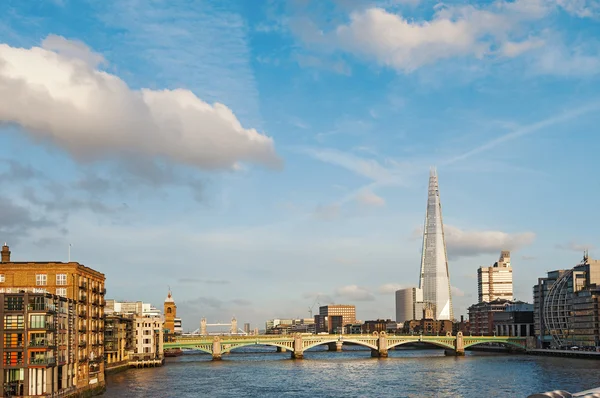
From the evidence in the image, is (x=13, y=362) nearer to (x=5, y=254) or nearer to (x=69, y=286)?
(x=69, y=286)

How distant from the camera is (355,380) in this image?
5851 inches

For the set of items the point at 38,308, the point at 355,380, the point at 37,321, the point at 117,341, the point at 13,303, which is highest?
the point at 13,303

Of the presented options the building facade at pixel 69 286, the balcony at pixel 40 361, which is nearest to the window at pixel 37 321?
the balcony at pixel 40 361

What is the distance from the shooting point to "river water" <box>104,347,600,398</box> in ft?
408

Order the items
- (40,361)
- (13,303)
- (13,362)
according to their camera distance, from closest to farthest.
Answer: (13,362) < (40,361) < (13,303)

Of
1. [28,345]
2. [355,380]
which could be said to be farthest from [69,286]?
[355,380]

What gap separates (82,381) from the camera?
372 feet

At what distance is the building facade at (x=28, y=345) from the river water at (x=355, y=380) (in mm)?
22645

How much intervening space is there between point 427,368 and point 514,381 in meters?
40.4

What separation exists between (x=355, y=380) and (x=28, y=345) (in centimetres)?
7344

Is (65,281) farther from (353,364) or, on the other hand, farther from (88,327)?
(353,364)

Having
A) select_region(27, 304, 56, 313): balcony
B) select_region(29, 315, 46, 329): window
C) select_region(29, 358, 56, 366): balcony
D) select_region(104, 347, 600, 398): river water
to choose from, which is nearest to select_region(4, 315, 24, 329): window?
select_region(29, 315, 46, 329): window

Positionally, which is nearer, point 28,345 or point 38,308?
point 28,345

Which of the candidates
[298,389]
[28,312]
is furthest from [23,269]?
[298,389]
